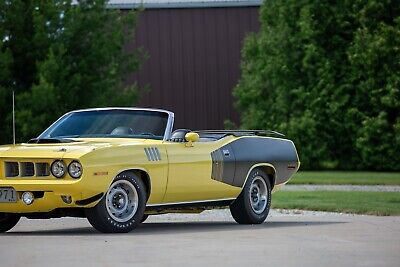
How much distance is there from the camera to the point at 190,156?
12.7 metres

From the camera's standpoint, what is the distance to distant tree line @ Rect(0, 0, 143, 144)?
2823 cm

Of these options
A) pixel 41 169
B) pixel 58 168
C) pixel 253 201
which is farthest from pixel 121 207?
pixel 253 201

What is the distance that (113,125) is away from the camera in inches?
512

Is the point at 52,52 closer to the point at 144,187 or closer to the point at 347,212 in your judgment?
the point at 347,212

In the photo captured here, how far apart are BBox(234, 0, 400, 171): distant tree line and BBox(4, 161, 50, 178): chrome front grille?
21790mm

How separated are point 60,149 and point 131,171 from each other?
0.80 meters

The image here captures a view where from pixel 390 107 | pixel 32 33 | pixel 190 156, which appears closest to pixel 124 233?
pixel 190 156

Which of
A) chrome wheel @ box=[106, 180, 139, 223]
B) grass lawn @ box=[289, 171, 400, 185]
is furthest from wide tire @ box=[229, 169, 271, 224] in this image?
grass lawn @ box=[289, 171, 400, 185]

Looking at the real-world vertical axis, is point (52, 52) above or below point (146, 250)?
above

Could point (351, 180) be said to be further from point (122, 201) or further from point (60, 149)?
point (60, 149)

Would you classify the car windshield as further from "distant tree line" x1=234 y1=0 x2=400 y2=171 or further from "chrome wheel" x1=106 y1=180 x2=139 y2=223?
"distant tree line" x1=234 y1=0 x2=400 y2=171

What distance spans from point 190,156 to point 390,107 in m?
21.6

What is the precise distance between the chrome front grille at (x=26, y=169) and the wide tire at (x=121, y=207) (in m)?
0.62

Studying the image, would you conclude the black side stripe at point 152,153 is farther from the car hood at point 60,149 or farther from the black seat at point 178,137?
the black seat at point 178,137
